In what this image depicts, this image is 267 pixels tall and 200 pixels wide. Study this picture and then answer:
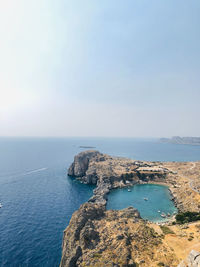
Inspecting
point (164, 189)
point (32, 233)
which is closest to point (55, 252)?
point (32, 233)

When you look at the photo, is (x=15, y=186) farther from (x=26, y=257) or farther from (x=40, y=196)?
(x=26, y=257)

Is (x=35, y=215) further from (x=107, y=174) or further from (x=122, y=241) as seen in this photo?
(x=107, y=174)

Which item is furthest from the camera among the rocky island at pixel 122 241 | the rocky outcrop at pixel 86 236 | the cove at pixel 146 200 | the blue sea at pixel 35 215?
the cove at pixel 146 200

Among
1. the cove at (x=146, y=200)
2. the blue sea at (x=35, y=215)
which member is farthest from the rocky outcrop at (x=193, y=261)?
the cove at (x=146, y=200)

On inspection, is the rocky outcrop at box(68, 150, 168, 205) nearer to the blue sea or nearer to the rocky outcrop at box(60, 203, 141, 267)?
the blue sea

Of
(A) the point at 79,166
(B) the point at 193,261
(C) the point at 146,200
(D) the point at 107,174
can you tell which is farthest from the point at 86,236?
(A) the point at 79,166

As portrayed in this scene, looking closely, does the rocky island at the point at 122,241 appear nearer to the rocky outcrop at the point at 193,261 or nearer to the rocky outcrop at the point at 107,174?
the rocky outcrop at the point at 193,261

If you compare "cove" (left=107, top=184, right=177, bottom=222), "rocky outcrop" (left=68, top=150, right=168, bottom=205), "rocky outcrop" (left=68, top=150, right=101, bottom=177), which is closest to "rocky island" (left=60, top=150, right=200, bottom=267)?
"cove" (left=107, top=184, right=177, bottom=222)

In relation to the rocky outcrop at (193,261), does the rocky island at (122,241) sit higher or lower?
lower
